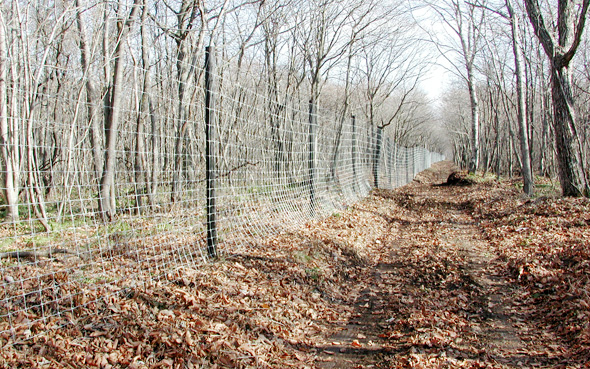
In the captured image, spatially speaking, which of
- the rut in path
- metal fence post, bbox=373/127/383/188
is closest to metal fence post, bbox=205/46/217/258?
the rut in path

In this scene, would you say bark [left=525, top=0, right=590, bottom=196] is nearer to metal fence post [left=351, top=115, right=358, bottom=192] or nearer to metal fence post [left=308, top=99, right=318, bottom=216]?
metal fence post [left=351, top=115, right=358, bottom=192]

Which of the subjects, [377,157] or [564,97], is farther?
[377,157]

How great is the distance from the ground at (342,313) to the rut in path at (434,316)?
1 centimetres

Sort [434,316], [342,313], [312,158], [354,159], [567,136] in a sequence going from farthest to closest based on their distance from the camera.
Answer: [354,159] < [567,136] < [312,158] < [342,313] < [434,316]

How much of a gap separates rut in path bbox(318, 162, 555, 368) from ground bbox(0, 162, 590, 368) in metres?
0.01

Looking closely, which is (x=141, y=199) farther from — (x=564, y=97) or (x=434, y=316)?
(x=564, y=97)

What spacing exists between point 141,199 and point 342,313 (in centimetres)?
245

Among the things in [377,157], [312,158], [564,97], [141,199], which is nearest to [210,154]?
[141,199]

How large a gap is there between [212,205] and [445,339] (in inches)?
106

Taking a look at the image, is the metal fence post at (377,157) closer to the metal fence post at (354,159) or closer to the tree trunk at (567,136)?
the metal fence post at (354,159)

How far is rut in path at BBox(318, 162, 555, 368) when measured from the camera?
9.04 ft

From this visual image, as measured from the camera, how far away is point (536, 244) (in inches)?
216

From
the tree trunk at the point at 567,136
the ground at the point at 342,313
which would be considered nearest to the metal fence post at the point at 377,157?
the tree trunk at the point at 567,136

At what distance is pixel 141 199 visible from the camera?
4086mm
